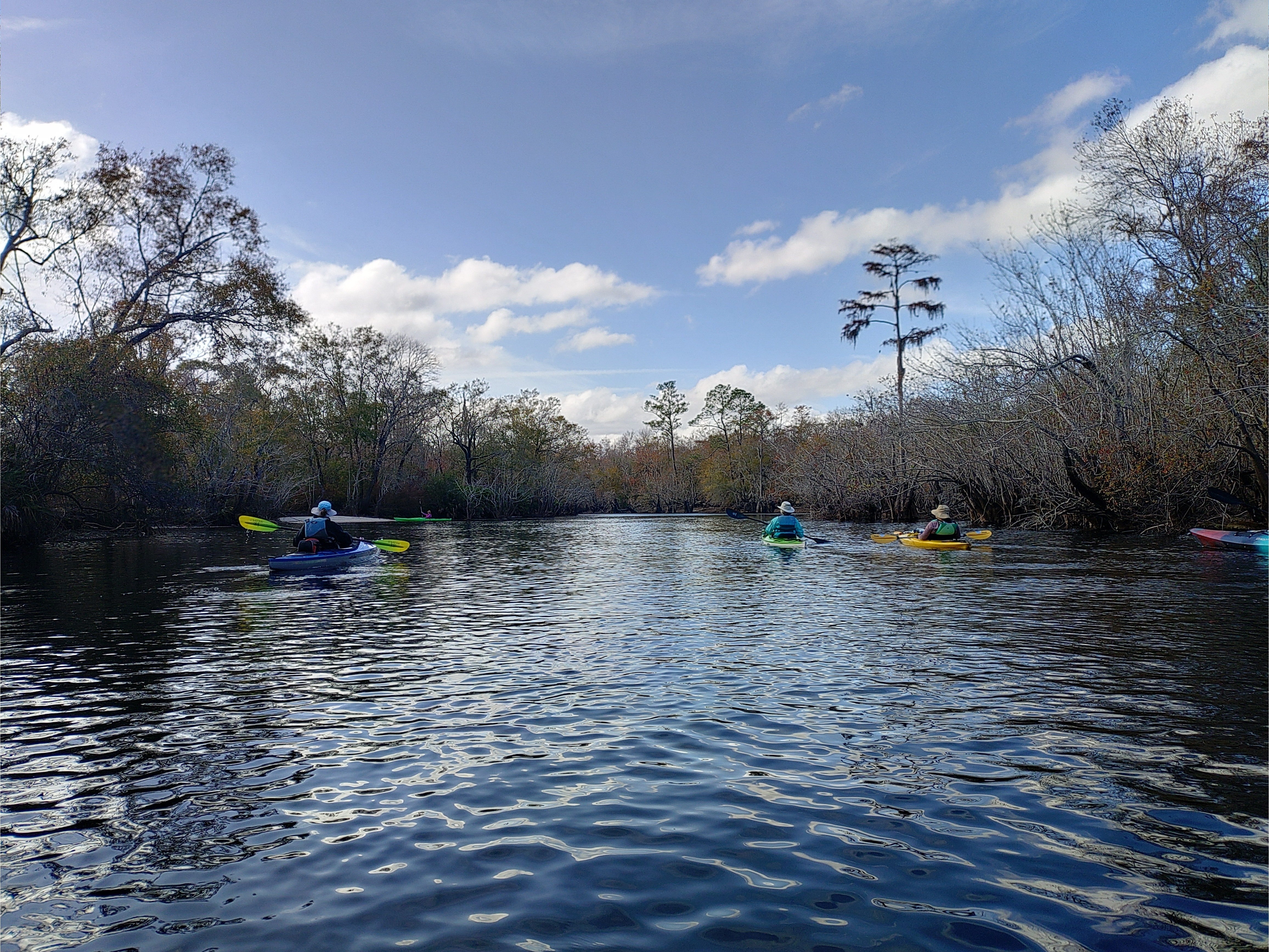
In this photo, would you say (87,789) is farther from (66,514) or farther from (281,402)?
(281,402)

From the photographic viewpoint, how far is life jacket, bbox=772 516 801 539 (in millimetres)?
24406

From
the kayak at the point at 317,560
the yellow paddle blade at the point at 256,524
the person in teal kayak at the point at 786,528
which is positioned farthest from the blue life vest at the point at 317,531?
the person in teal kayak at the point at 786,528

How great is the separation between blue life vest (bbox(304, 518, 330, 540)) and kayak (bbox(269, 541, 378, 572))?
1.29 ft

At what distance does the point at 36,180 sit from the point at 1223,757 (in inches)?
1145

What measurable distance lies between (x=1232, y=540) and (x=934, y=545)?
6.94 metres

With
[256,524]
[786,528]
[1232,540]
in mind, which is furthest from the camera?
[256,524]

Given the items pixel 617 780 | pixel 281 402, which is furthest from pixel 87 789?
pixel 281 402

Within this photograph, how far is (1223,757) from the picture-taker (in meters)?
5.25

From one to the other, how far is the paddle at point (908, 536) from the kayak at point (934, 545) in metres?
0.46

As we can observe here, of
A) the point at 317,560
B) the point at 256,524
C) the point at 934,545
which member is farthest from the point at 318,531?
the point at 934,545

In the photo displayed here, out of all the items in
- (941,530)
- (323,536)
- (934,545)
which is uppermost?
(323,536)

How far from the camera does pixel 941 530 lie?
21.7 meters

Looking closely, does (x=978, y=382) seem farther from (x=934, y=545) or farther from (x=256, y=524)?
(x=256, y=524)

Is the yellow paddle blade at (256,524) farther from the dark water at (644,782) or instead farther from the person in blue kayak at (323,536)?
the dark water at (644,782)
